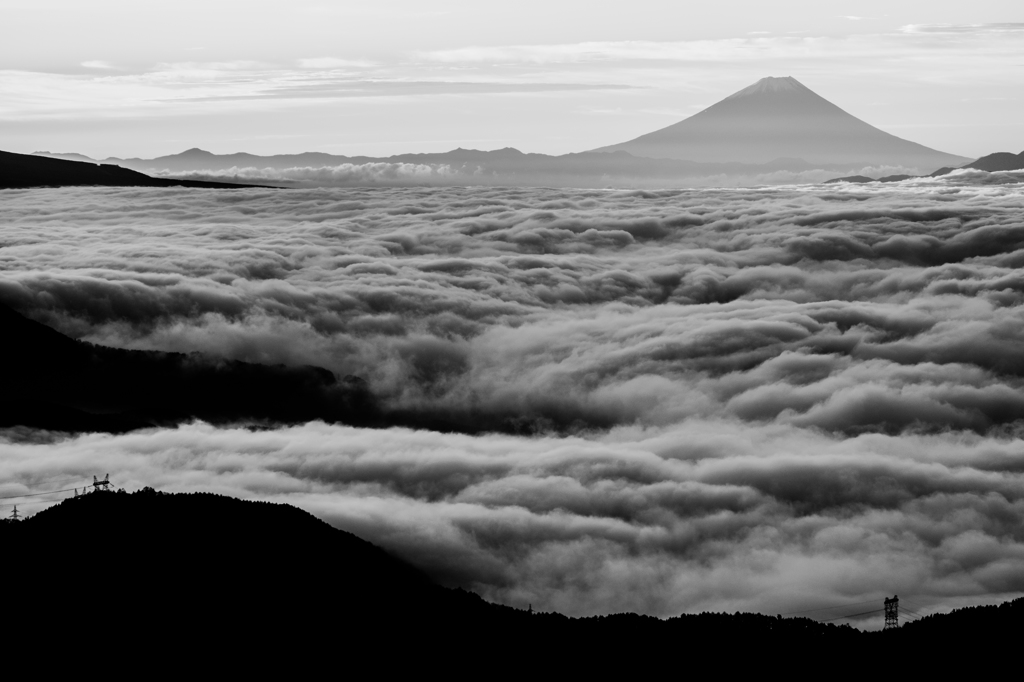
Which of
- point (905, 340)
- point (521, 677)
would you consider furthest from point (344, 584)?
point (905, 340)

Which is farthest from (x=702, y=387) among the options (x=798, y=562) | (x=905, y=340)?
(x=798, y=562)

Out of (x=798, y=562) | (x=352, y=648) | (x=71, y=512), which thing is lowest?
(x=798, y=562)

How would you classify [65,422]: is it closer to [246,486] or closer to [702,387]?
[246,486]

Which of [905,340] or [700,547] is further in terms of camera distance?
[905,340]

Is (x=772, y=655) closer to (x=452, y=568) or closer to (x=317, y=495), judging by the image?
(x=452, y=568)

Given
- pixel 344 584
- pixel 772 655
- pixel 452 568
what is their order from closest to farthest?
pixel 772 655, pixel 344 584, pixel 452 568

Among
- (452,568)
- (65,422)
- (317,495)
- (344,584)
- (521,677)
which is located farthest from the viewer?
(65,422)

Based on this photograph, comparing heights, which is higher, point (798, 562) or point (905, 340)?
point (905, 340)
